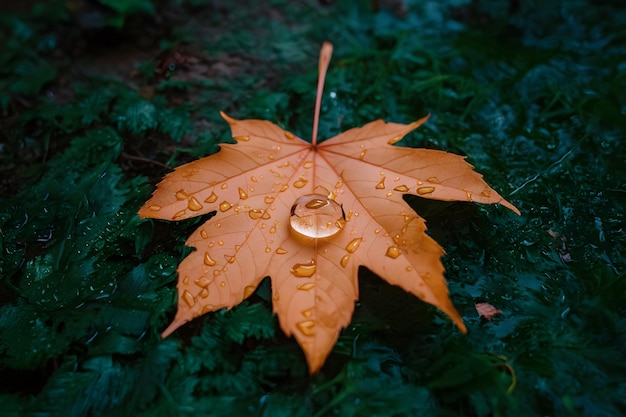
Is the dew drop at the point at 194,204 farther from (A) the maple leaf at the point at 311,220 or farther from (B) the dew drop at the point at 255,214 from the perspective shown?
(B) the dew drop at the point at 255,214

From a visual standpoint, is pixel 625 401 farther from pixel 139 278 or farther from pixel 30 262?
pixel 30 262

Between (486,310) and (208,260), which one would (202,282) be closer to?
(208,260)

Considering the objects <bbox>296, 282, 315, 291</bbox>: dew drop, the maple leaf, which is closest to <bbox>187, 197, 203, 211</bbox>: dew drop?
the maple leaf

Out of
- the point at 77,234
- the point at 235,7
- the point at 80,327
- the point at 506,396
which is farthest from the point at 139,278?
the point at 235,7

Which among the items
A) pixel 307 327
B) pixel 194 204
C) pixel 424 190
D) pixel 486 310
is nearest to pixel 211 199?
pixel 194 204

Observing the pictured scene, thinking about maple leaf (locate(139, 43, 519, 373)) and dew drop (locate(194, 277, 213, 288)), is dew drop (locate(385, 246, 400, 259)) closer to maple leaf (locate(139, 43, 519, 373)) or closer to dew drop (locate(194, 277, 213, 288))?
maple leaf (locate(139, 43, 519, 373))
